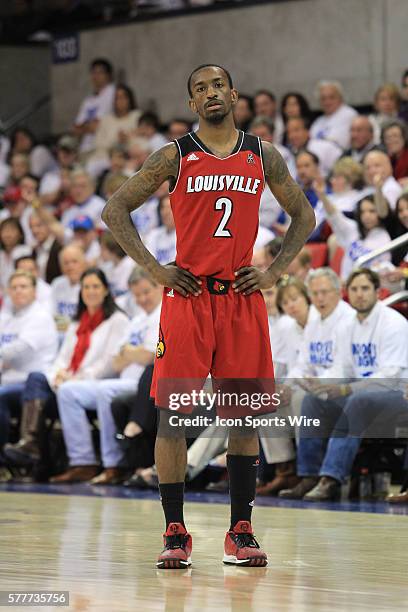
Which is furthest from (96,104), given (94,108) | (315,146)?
(315,146)

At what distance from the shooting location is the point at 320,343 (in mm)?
8672

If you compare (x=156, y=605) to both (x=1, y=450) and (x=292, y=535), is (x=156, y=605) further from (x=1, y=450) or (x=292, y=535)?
(x=1, y=450)

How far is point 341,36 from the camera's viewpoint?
13.5 meters

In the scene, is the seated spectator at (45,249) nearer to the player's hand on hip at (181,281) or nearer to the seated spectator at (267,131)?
the seated spectator at (267,131)

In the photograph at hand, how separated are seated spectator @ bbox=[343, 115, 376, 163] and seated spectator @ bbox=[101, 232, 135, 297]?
2.15 meters

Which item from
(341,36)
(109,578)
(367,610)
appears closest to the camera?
(367,610)

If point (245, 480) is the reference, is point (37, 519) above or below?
below

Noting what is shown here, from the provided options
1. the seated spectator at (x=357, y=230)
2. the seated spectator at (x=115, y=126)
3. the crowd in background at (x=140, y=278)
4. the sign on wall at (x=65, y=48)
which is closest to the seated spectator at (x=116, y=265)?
→ the crowd in background at (x=140, y=278)

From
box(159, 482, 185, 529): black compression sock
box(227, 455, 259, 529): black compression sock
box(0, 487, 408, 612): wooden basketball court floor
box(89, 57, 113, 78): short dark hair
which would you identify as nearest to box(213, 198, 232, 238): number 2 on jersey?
box(227, 455, 259, 529): black compression sock

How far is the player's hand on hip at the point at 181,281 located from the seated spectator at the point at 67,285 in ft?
20.6

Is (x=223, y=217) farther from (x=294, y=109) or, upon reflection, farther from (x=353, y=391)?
(x=294, y=109)

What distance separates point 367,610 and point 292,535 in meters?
2.17

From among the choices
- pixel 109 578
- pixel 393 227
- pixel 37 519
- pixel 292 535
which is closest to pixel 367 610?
pixel 109 578

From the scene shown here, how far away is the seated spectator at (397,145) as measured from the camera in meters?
10.6
